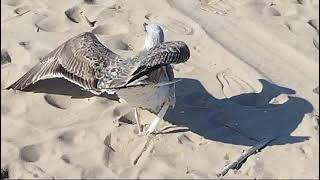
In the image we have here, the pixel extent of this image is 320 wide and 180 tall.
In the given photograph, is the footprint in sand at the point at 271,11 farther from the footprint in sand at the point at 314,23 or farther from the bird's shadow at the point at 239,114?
the bird's shadow at the point at 239,114

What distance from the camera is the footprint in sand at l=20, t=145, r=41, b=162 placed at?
4531mm

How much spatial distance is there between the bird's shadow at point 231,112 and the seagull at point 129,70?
184 millimetres

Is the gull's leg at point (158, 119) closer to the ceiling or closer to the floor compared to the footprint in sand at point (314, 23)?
closer to the floor

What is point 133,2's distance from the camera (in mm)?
6418

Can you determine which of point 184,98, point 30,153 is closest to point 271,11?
point 184,98

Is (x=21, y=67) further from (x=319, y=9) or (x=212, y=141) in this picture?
(x=319, y=9)

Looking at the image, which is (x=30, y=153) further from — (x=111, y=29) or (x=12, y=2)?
(x=12, y=2)

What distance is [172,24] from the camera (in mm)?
6059

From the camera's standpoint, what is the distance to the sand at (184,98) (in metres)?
4.49

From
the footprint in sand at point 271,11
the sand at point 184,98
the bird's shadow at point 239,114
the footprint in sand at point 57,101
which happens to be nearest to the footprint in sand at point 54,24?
the sand at point 184,98

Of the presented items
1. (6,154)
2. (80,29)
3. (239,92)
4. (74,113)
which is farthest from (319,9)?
(6,154)

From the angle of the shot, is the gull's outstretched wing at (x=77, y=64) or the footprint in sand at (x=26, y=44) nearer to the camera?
the gull's outstretched wing at (x=77, y=64)

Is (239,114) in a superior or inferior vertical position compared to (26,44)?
superior

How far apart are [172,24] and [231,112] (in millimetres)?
1365
